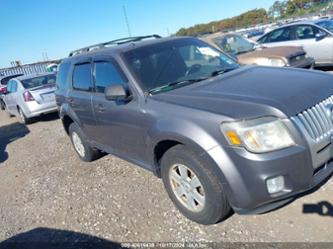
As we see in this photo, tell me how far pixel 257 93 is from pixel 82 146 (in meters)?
3.61

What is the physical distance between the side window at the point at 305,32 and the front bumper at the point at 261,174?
813cm

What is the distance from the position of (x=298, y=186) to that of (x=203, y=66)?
78.8 inches

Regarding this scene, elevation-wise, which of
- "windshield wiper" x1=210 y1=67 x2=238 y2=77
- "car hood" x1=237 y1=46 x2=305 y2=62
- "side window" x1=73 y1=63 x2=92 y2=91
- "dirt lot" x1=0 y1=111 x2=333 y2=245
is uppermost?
"side window" x1=73 y1=63 x2=92 y2=91

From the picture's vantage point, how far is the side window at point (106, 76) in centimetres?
416

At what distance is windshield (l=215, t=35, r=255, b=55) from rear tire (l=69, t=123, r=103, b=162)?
17.7 ft

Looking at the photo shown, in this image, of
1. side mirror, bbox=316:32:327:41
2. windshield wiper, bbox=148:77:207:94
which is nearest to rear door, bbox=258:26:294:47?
side mirror, bbox=316:32:327:41

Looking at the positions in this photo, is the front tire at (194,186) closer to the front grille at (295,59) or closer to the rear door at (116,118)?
the rear door at (116,118)

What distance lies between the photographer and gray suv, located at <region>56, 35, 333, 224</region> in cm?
282

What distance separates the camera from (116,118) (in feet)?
13.7

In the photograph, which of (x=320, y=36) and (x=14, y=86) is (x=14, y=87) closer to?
(x=14, y=86)

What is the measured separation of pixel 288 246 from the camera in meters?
2.96

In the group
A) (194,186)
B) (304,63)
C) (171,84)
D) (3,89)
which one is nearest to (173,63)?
(171,84)

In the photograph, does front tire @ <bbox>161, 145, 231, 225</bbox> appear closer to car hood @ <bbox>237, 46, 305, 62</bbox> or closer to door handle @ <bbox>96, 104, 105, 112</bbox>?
door handle @ <bbox>96, 104, 105, 112</bbox>

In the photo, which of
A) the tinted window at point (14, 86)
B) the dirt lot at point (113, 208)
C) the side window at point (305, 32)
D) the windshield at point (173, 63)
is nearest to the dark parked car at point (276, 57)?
the side window at point (305, 32)
